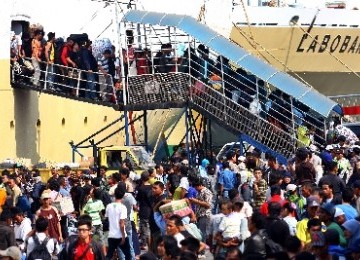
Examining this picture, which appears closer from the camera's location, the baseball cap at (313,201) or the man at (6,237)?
the man at (6,237)

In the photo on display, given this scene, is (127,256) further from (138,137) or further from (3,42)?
(138,137)

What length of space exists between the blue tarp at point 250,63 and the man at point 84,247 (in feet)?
48.3

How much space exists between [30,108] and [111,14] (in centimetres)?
716

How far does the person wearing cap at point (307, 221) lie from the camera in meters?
15.3

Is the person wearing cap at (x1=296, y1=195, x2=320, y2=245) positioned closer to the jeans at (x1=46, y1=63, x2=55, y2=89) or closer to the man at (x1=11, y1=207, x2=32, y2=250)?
the man at (x1=11, y1=207, x2=32, y2=250)

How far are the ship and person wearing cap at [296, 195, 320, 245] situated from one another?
16.1m

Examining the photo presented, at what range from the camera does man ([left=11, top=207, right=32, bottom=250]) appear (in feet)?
58.0

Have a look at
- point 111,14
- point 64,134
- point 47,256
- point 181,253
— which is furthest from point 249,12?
point 181,253

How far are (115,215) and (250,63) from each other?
1268 centimetres

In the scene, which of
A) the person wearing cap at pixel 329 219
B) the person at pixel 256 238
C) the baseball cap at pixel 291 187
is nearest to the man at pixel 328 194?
the person wearing cap at pixel 329 219

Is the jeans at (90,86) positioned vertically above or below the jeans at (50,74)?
below

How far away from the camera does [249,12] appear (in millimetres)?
45000

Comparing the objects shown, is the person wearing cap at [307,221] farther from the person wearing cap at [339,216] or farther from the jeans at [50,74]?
the jeans at [50,74]

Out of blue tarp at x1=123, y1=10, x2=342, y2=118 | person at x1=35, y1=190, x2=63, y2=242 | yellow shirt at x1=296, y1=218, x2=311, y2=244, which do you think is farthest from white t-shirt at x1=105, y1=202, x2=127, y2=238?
blue tarp at x1=123, y1=10, x2=342, y2=118
